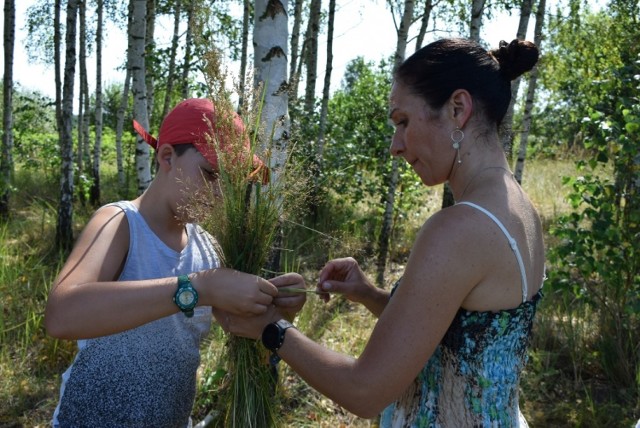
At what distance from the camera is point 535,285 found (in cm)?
163

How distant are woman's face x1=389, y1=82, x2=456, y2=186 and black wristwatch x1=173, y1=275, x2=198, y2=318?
0.73 m

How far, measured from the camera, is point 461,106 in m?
1.54

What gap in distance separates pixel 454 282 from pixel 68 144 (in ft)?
22.9

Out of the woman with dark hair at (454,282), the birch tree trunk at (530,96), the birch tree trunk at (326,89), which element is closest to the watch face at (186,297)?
the woman with dark hair at (454,282)

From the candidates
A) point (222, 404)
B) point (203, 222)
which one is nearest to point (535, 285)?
point (203, 222)

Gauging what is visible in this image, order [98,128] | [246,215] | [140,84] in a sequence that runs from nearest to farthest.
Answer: [246,215] → [140,84] → [98,128]

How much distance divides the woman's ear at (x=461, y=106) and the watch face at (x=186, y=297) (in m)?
0.90

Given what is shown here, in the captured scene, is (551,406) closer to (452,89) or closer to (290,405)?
(290,405)

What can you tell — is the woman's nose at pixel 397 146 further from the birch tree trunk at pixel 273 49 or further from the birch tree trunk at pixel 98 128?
the birch tree trunk at pixel 98 128

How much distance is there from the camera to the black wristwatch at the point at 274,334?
165cm

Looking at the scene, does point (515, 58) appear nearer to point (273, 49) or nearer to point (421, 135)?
point (421, 135)

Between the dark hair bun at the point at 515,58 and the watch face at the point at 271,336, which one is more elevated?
the dark hair bun at the point at 515,58

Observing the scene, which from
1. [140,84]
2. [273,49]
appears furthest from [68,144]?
[273,49]

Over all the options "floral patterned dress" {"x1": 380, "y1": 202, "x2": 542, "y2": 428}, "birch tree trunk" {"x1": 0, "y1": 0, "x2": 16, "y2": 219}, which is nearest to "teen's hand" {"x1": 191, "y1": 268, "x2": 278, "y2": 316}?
"floral patterned dress" {"x1": 380, "y1": 202, "x2": 542, "y2": 428}
